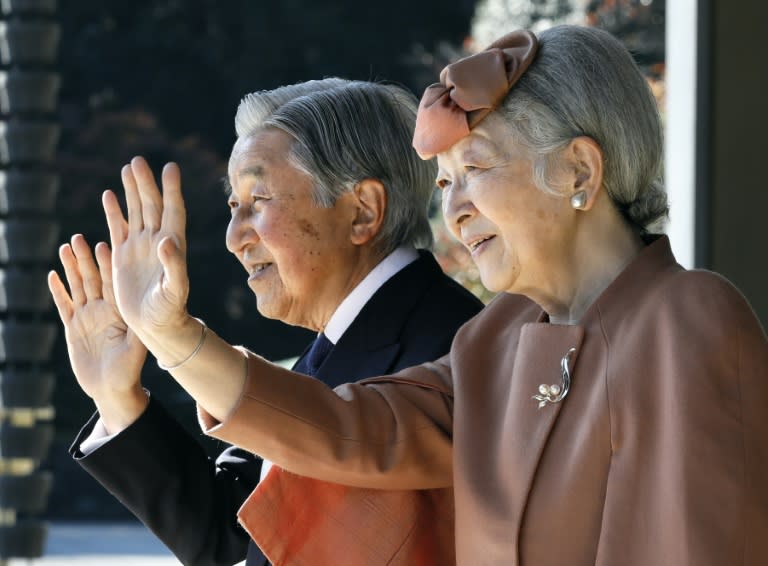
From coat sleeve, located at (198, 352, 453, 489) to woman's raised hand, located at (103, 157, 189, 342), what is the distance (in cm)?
13

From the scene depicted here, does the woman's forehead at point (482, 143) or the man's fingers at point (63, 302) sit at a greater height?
the woman's forehead at point (482, 143)

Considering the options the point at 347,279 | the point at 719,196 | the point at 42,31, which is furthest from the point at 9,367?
the point at 347,279

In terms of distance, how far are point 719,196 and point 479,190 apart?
2221 mm

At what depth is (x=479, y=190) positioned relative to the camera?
1.73 m

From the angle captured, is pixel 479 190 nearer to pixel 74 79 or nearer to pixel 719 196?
pixel 719 196

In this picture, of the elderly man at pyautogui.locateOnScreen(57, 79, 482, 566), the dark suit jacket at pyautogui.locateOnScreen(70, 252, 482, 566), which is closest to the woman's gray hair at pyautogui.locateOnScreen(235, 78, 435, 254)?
the elderly man at pyautogui.locateOnScreen(57, 79, 482, 566)

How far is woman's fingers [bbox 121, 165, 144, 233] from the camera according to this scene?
1779mm

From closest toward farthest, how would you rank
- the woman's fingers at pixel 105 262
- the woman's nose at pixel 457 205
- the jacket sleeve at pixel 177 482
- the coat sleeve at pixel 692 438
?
the coat sleeve at pixel 692 438
the woman's nose at pixel 457 205
the woman's fingers at pixel 105 262
the jacket sleeve at pixel 177 482

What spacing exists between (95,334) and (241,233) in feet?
1.09

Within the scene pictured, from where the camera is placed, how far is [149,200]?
177 centimetres

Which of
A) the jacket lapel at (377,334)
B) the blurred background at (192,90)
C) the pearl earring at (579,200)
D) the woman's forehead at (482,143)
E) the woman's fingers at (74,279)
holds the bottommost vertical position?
the blurred background at (192,90)

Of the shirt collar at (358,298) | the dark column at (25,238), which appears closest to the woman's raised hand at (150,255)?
the shirt collar at (358,298)

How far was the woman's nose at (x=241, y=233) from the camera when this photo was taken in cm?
229

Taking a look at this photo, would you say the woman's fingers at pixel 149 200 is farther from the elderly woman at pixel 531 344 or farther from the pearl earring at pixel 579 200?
the pearl earring at pixel 579 200
